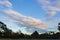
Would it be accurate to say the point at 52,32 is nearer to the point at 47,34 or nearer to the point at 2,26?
the point at 47,34

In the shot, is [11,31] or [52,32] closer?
[52,32]

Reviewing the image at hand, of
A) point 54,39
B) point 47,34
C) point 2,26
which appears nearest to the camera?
point 54,39

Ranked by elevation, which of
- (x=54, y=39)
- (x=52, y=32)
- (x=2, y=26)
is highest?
(x=2, y=26)

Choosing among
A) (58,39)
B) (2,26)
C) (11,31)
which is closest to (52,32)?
(58,39)

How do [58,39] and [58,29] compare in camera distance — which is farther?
[58,29]

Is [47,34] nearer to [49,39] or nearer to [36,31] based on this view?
[36,31]

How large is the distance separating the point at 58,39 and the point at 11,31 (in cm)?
2498

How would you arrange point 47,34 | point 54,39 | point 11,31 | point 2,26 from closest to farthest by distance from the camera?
point 54,39, point 47,34, point 11,31, point 2,26

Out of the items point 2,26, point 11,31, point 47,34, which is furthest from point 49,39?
point 2,26

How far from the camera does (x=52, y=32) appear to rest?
64.8 meters

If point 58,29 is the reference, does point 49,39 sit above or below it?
below

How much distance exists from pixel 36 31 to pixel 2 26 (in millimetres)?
19239

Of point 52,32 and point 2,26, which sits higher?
point 2,26

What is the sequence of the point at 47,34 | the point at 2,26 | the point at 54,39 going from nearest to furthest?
the point at 54,39 < the point at 47,34 < the point at 2,26
